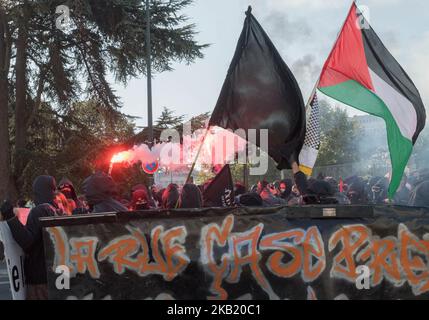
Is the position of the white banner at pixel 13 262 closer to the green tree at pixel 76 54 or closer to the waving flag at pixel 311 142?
the waving flag at pixel 311 142

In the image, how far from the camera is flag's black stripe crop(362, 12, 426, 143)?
670 cm

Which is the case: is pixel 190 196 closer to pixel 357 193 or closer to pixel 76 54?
pixel 357 193

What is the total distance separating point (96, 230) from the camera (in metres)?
4.56

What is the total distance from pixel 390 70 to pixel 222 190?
2.45 m

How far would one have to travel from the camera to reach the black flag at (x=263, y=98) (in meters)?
6.08

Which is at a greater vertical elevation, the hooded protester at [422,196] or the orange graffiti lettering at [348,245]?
the hooded protester at [422,196]

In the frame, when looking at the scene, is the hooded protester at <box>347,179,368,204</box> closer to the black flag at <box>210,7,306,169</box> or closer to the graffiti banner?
the black flag at <box>210,7,306,169</box>

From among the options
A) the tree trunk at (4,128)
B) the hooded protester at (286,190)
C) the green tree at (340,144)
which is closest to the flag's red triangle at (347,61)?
the hooded protester at (286,190)

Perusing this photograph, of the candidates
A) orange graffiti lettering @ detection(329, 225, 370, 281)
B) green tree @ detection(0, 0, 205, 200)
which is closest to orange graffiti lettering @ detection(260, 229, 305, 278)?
orange graffiti lettering @ detection(329, 225, 370, 281)

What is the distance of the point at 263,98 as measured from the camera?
6258mm

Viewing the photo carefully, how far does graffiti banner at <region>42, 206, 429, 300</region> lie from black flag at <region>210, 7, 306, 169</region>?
1.74 metres

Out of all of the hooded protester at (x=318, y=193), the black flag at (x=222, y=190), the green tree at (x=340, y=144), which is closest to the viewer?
the hooded protester at (x=318, y=193)

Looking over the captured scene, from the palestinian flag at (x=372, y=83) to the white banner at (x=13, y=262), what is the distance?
372 cm
